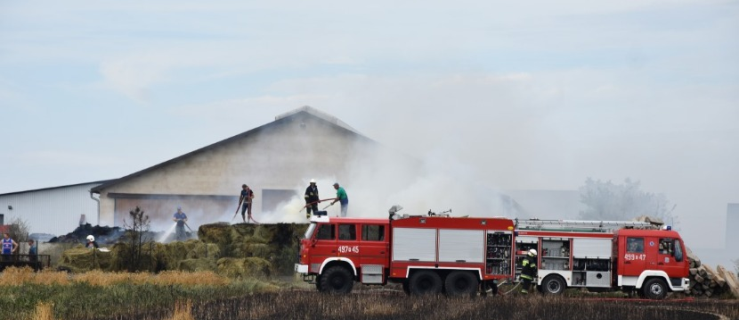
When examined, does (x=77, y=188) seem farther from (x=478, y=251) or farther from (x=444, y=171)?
(x=478, y=251)

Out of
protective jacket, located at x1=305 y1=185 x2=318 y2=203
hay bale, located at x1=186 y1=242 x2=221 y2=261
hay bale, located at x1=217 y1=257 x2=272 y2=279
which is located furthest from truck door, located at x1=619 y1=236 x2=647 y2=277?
hay bale, located at x1=186 y1=242 x2=221 y2=261

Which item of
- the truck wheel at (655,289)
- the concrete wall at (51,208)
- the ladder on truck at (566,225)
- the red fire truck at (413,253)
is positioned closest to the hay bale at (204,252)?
the red fire truck at (413,253)

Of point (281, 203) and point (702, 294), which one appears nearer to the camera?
point (702, 294)

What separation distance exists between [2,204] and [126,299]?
45840 millimetres

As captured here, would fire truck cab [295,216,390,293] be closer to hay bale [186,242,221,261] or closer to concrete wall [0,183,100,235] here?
hay bale [186,242,221,261]

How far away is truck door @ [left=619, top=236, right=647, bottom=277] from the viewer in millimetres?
38000

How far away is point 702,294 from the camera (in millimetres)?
41031

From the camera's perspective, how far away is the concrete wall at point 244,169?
6309cm

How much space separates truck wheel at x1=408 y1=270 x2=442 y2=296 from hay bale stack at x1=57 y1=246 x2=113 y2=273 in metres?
14.5

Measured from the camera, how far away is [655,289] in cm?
3794

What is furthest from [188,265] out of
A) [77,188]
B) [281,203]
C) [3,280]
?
[77,188]

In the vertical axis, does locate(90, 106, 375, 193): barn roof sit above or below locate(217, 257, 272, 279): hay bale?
above

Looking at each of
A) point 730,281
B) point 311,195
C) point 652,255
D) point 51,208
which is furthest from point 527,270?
point 51,208

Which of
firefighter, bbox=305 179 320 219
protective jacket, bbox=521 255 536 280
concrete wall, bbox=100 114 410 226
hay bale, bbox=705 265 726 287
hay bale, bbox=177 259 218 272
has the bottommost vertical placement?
hay bale, bbox=177 259 218 272
